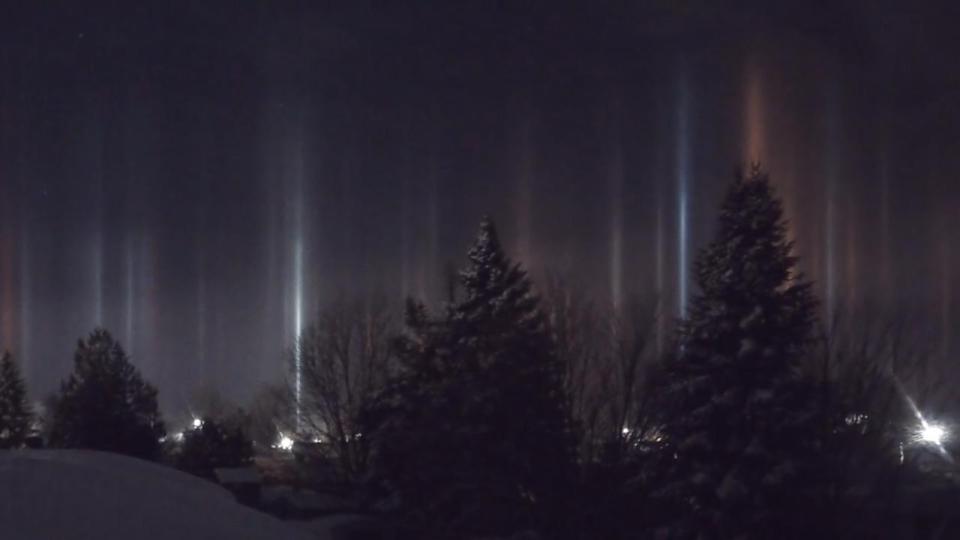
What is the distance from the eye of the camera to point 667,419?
2453cm

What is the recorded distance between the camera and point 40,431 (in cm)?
5284

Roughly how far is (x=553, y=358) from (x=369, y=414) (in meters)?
10.9

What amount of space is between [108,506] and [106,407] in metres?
35.2

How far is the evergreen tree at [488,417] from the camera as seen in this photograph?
27.3 m

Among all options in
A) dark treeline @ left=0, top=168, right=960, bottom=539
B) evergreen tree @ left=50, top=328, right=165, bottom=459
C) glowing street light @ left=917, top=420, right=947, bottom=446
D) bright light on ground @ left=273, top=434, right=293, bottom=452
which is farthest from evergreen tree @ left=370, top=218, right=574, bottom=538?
bright light on ground @ left=273, top=434, right=293, bottom=452

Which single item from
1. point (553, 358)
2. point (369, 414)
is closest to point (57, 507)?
A: point (553, 358)

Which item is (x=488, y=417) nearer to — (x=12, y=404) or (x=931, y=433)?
(x=931, y=433)

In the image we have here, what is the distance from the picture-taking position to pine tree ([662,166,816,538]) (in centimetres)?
2262

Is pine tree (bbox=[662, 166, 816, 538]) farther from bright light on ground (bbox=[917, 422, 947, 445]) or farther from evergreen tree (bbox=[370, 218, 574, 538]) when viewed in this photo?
evergreen tree (bbox=[370, 218, 574, 538])

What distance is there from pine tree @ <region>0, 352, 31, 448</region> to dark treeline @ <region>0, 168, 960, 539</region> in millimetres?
21870

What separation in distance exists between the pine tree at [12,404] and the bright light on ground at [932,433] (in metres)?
40.1

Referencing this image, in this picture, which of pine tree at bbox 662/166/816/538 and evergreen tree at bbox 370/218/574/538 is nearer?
pine tree at bbox 662/166/816/538

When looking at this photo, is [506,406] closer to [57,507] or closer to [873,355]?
[873,355]

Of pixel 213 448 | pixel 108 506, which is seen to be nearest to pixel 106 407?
pixel 213 448
